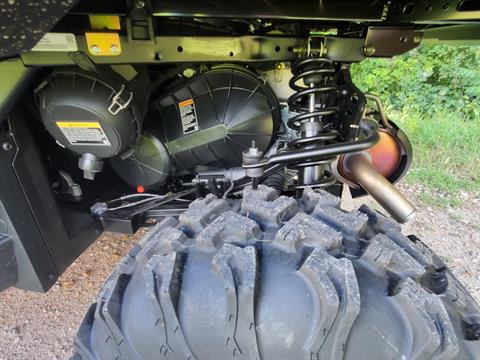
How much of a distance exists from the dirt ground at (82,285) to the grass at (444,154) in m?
0.24

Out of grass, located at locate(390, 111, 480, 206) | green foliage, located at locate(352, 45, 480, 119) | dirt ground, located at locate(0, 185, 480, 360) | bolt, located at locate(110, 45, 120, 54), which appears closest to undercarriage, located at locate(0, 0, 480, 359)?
bolt, located at locate(110, 45, 120, 54)

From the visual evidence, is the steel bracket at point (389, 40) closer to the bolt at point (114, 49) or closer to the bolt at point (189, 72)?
the bolt at point (189, 72)

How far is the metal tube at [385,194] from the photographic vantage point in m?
1.15

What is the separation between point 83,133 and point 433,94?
17.2ft

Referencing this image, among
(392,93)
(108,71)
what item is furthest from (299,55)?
(392,93)

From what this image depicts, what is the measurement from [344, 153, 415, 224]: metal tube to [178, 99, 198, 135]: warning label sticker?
62cm

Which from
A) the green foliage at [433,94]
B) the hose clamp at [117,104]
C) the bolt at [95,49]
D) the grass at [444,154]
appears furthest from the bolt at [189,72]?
the green foliage at [433,94]

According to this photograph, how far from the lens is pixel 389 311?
2.62ft

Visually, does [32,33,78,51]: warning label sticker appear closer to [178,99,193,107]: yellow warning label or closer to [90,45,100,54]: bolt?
[90,45,100,54]: bolt

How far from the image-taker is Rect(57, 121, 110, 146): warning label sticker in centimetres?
115

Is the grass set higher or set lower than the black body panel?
lower

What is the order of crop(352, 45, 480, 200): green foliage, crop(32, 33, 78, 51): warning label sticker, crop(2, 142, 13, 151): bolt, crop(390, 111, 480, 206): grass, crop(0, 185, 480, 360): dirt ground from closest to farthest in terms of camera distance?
crop(32, 33, 78, 51): warning label sticker < crop(2, 142, 13, 151): bolt < crop(0, 185, 480, 360): dirt ground < crop(390, 111, 480, 206): grass < crop(352, 45, 480, 200): green foliage

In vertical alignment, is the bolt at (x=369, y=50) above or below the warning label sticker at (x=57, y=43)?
below

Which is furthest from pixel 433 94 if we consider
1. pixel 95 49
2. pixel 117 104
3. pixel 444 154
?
pixel 95 49
